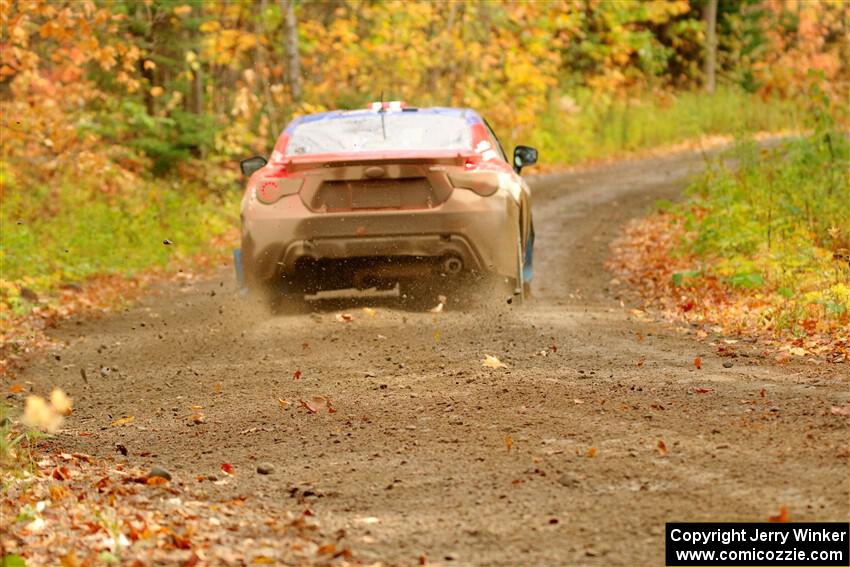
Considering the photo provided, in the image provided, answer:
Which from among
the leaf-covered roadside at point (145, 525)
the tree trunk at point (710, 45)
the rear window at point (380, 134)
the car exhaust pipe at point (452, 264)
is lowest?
the tree trunk at point (710, 45)

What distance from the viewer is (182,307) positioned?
44.5 feet

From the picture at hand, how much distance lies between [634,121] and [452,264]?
25.1 metres

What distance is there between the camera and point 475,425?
670cm

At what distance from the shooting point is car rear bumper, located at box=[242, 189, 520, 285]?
33.4ft

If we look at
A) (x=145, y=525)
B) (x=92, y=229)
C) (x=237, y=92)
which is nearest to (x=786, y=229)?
(x=92, y=229)

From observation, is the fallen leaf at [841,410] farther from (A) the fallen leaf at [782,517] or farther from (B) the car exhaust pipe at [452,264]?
(B) the car exhaust pipe at [452,264]

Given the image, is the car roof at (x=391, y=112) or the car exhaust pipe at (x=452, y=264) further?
the car roof at (x=391, y=112)

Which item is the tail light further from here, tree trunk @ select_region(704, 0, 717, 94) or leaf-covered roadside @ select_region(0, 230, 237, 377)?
tree trunk @ select_region(704, 0, 717, 94)

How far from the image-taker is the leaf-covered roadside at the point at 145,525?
4.79 meters

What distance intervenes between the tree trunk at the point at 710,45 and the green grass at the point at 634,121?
2248 millimetres

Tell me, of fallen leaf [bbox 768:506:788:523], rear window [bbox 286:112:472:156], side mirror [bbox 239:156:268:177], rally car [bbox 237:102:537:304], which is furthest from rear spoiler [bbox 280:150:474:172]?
fallen leaf [bbox 768:506:788:523]

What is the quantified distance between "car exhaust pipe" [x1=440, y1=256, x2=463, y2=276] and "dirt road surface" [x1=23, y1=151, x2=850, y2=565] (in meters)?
0.42

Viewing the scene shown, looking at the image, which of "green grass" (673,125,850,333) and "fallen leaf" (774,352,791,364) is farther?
"green grass" (673,125,850,333)

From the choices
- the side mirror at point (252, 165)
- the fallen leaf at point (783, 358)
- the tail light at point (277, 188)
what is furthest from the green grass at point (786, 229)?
the side mirror at point (252, 165)
